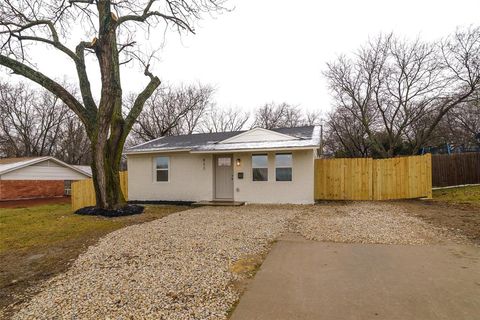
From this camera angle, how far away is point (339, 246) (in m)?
4.75

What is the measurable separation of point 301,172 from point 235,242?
613 centimetres

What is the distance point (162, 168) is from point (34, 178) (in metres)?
13.0

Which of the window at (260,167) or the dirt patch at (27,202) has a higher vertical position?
the window at (260,167)

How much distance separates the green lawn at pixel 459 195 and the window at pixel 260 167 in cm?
693

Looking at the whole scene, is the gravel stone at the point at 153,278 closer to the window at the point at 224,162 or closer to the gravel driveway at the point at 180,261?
the gravel driveway at the point at 180,261

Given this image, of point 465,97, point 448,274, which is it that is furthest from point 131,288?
point 465,97

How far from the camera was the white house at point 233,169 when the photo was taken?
10.5 meters

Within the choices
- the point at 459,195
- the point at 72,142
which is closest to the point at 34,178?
the point at 72,142

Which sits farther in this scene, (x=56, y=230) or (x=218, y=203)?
(x=218, y=203)

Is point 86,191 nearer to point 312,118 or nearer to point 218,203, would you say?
point 218,203

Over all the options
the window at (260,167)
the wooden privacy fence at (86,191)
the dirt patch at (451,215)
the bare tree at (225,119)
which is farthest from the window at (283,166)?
the bare tree at (225,119)

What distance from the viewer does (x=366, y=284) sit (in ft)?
10.5

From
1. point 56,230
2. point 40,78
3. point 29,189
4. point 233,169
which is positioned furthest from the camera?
point 29,189

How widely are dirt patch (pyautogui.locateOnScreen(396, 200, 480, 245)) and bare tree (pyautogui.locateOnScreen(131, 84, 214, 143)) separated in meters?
23.9
